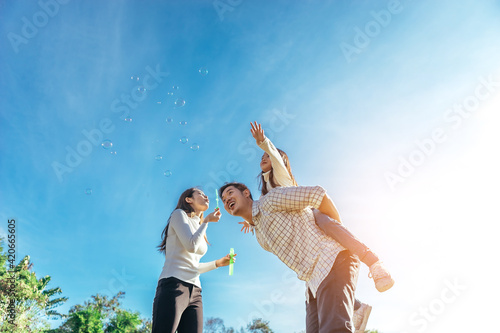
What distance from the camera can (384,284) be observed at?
2467mm

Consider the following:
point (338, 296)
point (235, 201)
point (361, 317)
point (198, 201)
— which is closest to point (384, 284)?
point (338, 296)

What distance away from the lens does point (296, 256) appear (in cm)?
303

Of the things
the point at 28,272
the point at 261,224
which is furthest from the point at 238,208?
the point at 28,272

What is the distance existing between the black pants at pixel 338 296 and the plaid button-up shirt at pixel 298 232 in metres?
0.10

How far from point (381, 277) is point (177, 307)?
209 cm

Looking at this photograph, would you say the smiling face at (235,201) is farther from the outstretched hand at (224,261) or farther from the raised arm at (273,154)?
the outstretched hand at (224,261)

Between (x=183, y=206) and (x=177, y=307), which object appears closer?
(x=177, y=307)

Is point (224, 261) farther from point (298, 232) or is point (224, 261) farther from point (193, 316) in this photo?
point (298, 232)

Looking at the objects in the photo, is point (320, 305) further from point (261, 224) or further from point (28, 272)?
point (28, 272)

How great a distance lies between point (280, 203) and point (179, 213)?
1.62 m

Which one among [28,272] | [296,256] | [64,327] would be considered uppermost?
[28,272]

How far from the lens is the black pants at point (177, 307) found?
357cm

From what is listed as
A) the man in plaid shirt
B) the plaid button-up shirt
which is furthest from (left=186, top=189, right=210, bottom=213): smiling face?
the plaid button-up shirt

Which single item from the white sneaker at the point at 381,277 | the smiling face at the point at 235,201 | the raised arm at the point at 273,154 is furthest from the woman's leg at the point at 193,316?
the white sneaker at the point at 381,277
